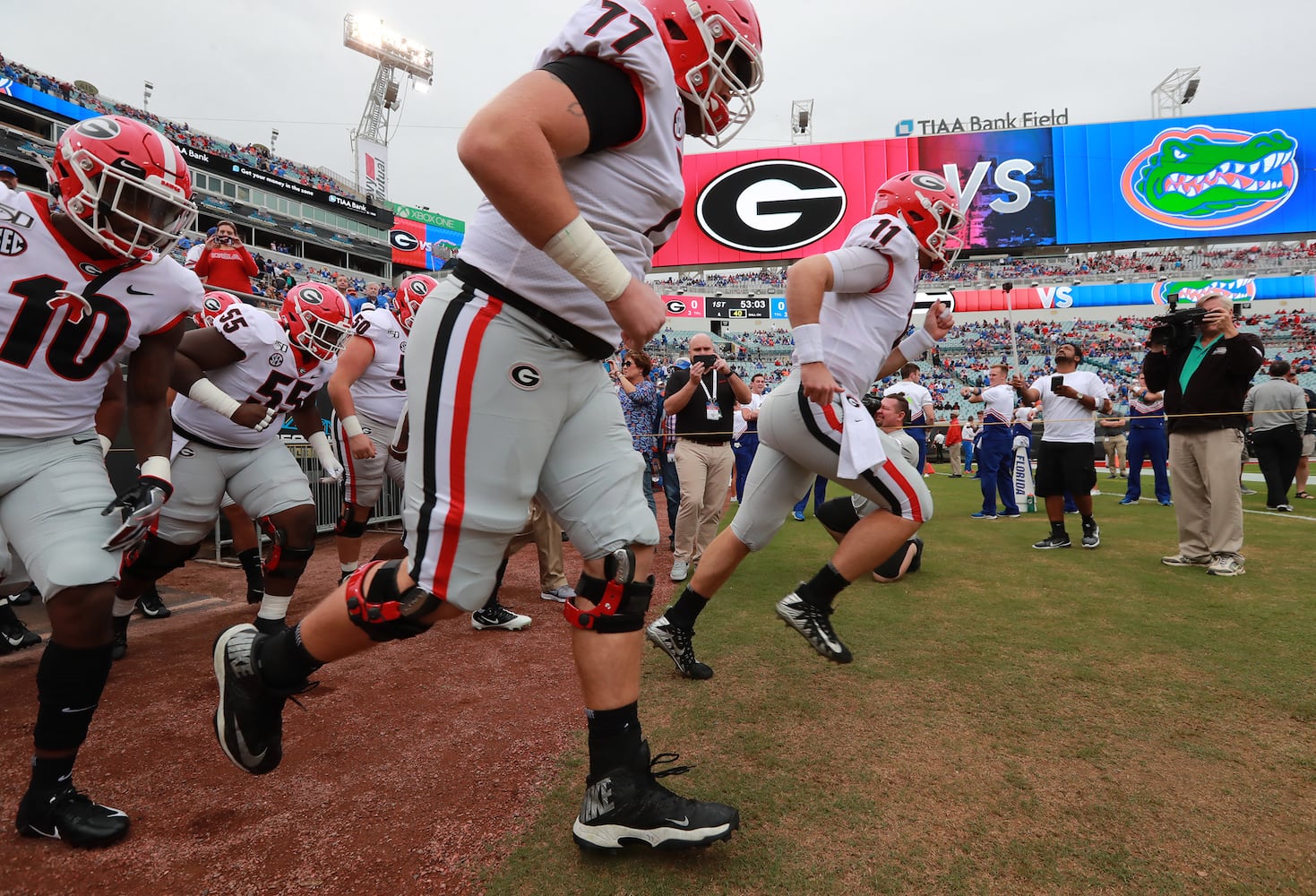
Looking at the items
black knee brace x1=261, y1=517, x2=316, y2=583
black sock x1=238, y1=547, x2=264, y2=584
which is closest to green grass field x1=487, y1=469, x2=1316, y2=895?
black knee brace x1=261, y1=517, x2=316, y2=583

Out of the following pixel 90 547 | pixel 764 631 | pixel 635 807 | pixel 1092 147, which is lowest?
pixel 764 631

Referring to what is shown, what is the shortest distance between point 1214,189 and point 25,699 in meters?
39.6

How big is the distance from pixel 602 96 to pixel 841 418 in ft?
5.65

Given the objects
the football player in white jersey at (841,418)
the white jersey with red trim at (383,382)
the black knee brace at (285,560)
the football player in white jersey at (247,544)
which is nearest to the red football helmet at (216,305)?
the football player in white jersey at (247,544)

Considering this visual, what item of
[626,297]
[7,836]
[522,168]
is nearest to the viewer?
[522,168]

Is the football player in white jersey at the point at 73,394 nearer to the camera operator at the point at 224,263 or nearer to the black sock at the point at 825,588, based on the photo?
the black sock at the point at 825,588

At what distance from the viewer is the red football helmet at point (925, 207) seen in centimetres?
309

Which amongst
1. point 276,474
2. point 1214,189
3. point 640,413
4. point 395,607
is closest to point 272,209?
point 640,413

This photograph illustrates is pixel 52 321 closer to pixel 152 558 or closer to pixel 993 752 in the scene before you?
pixel 152 558

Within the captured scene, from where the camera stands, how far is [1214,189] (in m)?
29.4

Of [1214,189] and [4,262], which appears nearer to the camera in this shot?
[4,262]

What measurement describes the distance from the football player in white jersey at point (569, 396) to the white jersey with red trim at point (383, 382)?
335 centimetres

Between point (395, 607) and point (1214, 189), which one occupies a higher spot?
point (1214, 189)

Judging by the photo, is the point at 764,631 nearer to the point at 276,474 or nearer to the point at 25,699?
the point at 276,474
